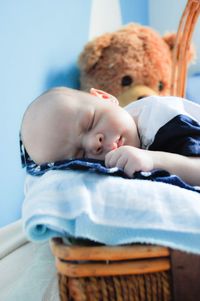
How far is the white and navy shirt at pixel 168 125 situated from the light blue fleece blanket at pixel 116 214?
20 centimetres

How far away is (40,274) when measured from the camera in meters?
0.79

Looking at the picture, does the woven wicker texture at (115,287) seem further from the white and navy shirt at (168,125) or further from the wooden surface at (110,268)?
the white and navy shirt at (168,125)

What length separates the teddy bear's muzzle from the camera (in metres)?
1.44

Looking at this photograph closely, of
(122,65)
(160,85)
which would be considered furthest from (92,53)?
(160,85)

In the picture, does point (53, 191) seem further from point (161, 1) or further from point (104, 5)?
point (161, 1)

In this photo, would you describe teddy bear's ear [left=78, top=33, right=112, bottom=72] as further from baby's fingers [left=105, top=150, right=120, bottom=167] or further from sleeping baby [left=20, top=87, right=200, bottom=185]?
baby's fingers [left=105, top=150, right=120, bottom=167]

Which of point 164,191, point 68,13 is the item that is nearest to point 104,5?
point 68,13

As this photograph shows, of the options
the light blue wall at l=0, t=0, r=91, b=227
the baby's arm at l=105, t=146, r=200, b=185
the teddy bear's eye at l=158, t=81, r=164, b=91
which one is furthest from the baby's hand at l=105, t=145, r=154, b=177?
the teddy bear's eye at l=158, t=81, r=164, b=91

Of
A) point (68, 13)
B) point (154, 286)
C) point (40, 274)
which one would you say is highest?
point (68, 13)

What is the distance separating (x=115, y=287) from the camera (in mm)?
508

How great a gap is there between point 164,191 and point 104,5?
1.29 meters

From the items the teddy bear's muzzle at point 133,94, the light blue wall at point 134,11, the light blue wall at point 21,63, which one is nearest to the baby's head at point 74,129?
the light blue wall at point 21,63

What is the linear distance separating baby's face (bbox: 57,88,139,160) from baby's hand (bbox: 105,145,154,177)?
93mm

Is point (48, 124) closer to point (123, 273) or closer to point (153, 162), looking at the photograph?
point (153, 162)
